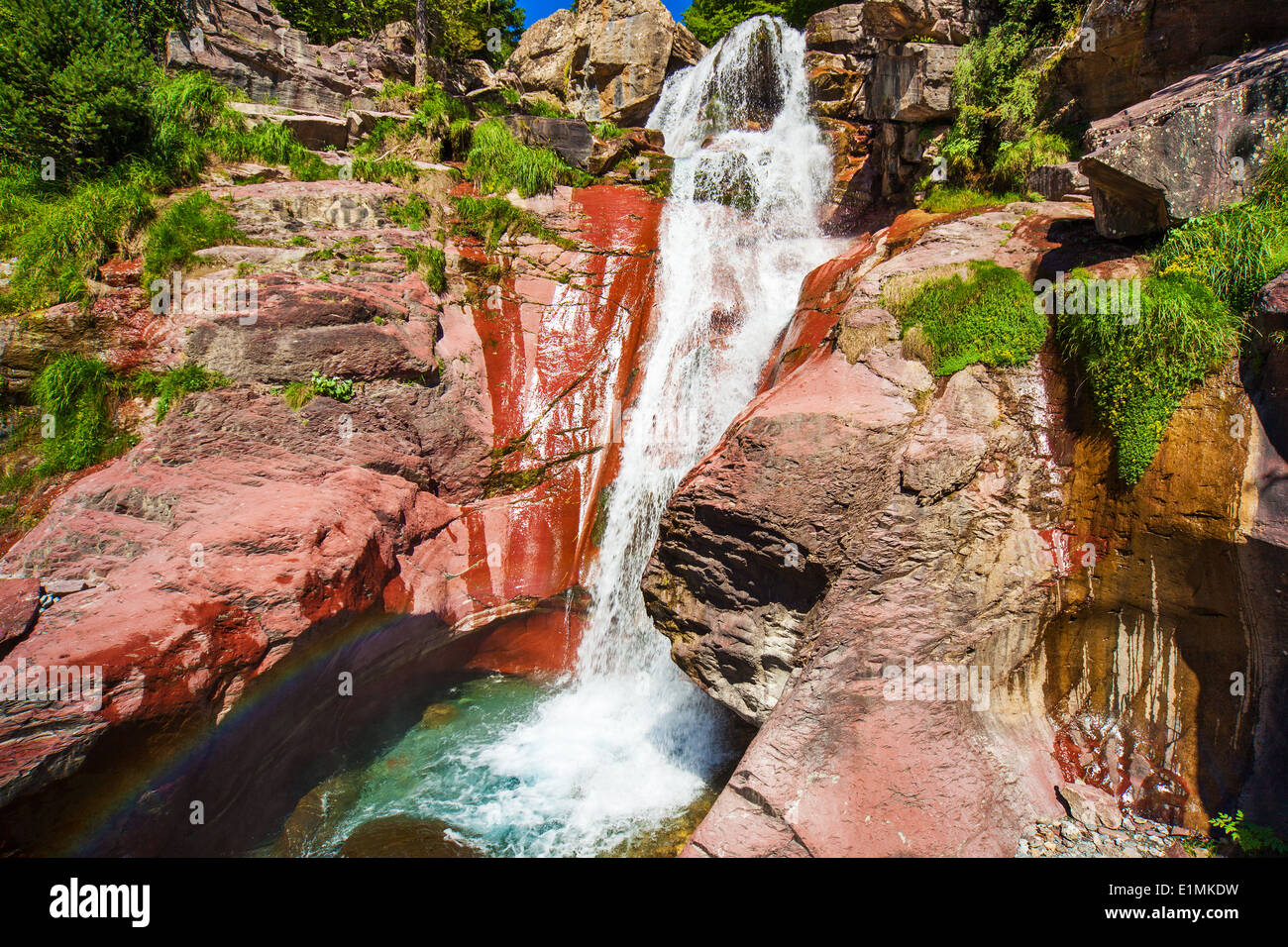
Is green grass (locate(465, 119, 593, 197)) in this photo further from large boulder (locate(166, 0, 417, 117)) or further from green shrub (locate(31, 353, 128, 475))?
green shrub (locate(31, 353, 128, 475))

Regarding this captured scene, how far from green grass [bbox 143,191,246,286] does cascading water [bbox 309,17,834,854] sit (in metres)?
6.54

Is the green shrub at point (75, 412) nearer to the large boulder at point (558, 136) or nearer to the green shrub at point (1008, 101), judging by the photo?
the large boulder at point (558, 136)

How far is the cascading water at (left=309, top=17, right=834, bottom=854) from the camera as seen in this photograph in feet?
20.8

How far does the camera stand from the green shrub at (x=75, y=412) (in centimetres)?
711

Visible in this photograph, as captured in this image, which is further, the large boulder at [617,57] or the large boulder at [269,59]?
the large boulder at [617,57]

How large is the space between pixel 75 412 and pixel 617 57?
19010mm

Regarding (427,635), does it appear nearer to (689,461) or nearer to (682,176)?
(689,461)

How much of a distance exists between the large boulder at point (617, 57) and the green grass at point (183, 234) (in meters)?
14.2

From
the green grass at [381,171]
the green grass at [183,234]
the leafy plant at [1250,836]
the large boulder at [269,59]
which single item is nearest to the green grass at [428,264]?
the green grass at [183,234]

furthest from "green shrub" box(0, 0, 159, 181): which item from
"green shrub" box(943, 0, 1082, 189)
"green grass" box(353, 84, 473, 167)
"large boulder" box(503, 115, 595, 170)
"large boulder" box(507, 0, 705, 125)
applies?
"large boulder" box(507, 0, 705, 125)

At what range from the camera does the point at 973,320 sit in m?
6.07

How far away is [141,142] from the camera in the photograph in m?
10.4

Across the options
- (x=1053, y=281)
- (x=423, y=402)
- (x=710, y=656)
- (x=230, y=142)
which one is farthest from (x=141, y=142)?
(x=1053, y=281)

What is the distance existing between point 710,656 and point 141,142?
12.3m
